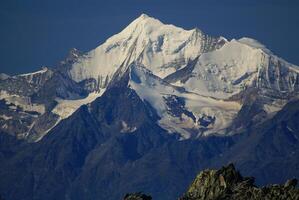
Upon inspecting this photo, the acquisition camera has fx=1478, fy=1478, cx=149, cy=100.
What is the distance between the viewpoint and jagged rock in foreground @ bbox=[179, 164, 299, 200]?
383 feet

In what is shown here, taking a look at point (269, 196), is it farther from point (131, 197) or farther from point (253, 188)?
point (131, 197)

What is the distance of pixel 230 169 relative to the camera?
124 m

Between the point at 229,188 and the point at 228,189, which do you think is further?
the point at 229,188

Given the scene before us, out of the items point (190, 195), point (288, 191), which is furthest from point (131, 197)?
point (288, 191)

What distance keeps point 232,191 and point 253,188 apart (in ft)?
8.61

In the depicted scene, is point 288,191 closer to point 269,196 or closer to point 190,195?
point 269,196

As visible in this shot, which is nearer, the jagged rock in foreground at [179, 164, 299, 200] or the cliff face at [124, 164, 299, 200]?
the cliff face at [124, 164, 299, 200]

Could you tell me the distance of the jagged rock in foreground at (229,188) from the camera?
383 feet

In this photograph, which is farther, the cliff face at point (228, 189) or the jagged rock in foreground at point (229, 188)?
the jagged rock in foreground at point (229, 188)

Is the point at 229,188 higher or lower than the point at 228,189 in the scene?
higher

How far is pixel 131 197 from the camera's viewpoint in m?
121

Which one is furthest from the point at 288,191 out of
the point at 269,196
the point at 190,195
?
the point at 190,195

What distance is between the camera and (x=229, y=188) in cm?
12194

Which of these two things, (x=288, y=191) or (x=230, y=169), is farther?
(x=230, y=169)
